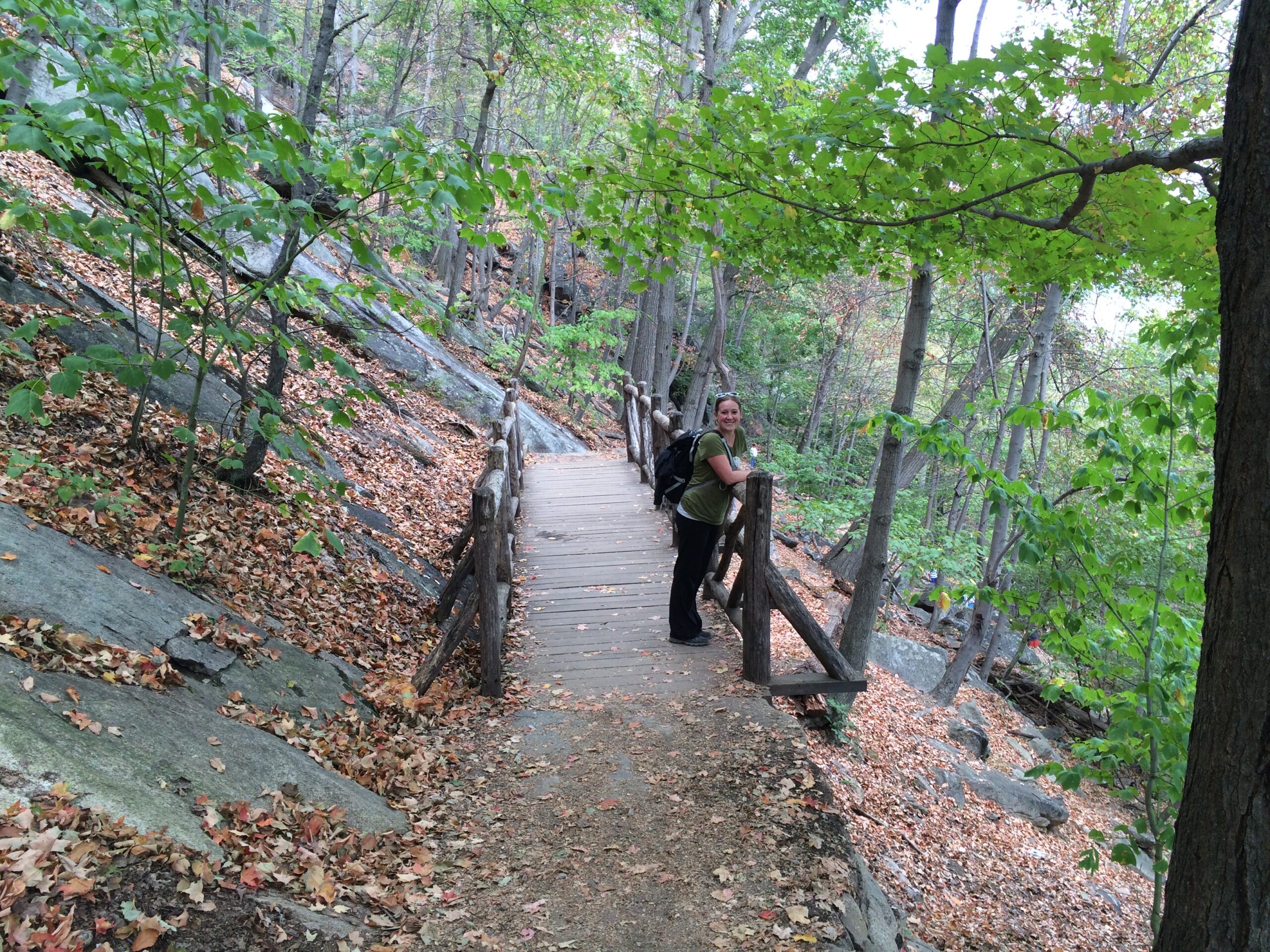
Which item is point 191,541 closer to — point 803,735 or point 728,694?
point 728,694

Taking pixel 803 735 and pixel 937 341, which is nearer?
pixel 803 735

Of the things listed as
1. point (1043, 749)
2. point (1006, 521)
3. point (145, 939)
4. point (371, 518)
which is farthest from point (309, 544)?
point (1043, 749)

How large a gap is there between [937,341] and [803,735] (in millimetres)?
21290

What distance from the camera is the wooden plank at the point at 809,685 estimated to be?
566 cm

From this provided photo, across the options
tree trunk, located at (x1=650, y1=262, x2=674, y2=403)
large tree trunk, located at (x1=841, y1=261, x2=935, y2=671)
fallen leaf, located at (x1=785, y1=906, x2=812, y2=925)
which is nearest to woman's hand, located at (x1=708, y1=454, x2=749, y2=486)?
large tree trunk, located at (x1=841, y1=261, x2=935, y2=671)

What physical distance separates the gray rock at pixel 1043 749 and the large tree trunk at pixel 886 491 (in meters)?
7.39

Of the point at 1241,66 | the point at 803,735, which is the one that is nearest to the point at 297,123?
the point at 1241,66

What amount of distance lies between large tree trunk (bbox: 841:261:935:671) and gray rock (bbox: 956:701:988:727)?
5975 mm

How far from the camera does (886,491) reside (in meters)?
7.41

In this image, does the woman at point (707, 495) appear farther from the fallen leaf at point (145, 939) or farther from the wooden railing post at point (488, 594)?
the fallen leaf at point (145, 939)

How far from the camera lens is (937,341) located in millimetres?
23859

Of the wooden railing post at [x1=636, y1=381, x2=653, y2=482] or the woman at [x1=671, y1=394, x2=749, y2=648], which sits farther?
the wooden railing post at [x1=636, y1=381, x2=653, y2=482]

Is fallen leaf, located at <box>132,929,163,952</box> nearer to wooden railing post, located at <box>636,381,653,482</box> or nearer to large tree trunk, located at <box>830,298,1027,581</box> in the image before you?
wooden railing post, located at <box>636,381,653,482</box>

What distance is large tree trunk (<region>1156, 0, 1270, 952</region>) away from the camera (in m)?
1.81
